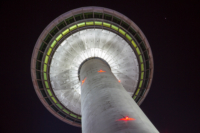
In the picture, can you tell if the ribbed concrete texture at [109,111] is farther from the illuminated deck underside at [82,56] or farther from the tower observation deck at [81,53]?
the illuminated deck underside at [82,56]

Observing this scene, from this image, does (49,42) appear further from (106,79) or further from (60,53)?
(106,79)

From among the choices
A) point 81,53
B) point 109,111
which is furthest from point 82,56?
point 109,111

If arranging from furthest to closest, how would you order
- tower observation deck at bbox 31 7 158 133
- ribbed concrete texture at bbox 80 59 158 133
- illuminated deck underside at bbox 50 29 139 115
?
illuminated deck underside at bbox 50 29 139 115, tower observation deck at bbox 31 7 158 133, ribbed concrete texture at bbox 80 59 158 133

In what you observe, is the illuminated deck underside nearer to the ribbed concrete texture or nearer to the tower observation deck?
the tower observation deck

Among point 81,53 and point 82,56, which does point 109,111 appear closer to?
point 82,56

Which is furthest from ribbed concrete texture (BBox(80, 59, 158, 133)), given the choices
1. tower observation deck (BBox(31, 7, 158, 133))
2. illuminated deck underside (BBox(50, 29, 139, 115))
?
illuminated deck underside (BBox(50, 29, 139, 115))
